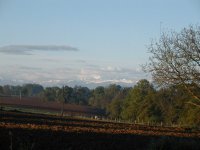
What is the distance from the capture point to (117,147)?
22594 mm

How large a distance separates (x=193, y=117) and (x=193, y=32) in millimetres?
33028

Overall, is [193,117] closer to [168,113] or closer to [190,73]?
[168,113]

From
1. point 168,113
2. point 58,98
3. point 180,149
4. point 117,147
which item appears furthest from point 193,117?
point 58,98

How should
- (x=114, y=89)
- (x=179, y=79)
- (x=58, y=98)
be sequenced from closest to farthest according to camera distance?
(x=179, y=79)
(x=58, y=98)
(x=114, y=89)

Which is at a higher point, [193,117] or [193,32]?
→ [193,32]

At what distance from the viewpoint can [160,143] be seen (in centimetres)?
1742

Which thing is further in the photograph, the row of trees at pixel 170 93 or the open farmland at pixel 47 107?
the open farmland at pixel 47 107

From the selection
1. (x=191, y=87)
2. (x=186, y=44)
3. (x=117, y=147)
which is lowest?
(x=117, y=147)

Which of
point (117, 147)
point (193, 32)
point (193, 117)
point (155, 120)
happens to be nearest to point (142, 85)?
point (155, 120)

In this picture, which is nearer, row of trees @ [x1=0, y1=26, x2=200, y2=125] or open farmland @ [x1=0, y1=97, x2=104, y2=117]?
row of trees @ [x1=0, y1=26, x2=200, y2=125]

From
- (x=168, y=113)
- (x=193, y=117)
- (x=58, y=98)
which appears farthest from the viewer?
(x=58, y=98)

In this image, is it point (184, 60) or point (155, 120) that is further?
point (155, 120)

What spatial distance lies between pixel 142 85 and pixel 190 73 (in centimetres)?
7065

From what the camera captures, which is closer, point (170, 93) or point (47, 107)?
point (170, 93)
